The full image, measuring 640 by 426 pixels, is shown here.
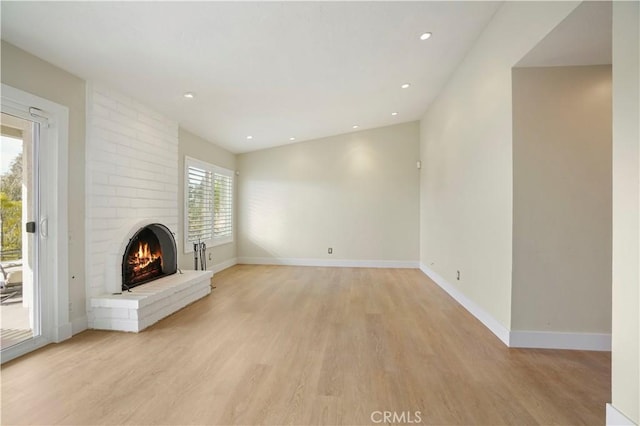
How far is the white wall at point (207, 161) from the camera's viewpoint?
4410 millimetres

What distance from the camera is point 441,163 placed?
4363 mm

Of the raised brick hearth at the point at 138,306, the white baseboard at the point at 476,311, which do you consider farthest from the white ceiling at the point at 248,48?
the white baseboard at the point at 476,311

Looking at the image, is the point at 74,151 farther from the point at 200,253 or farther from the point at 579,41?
the point at 579,41

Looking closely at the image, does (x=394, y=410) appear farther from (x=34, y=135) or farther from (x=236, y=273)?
(x=236, y=273)

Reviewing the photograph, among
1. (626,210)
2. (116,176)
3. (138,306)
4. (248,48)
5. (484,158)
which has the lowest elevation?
(138,306)

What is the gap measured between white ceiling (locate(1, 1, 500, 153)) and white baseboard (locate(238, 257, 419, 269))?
129 inches

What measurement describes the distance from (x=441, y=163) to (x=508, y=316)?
8.38ft

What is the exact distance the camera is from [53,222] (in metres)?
2.50

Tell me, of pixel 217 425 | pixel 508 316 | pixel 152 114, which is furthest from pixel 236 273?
pixel 508 316

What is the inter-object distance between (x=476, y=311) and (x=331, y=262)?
133 inches

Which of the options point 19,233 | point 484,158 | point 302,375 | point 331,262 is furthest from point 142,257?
point 484,158

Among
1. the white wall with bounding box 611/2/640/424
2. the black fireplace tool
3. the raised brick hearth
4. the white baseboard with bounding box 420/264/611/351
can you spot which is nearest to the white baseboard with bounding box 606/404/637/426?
the white wall with bounding box 611/2/640/424

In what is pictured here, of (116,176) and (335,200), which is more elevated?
(116,176)

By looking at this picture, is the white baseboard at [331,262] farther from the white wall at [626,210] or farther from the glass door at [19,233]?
the white wall at [626,210]
